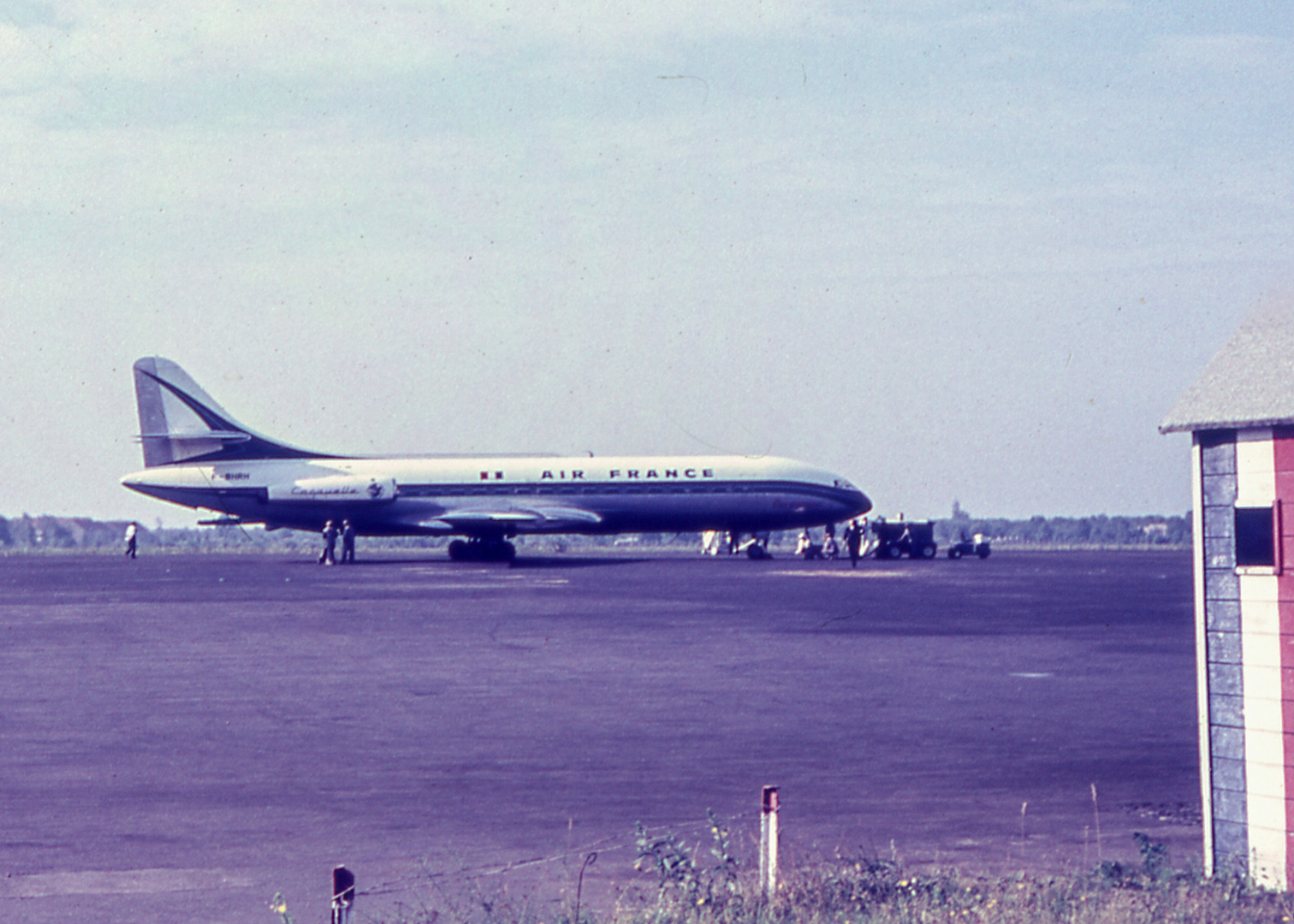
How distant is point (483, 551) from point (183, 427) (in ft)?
42.6

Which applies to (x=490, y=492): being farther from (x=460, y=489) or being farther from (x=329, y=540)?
(x=329, y=540)

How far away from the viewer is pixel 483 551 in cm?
5844

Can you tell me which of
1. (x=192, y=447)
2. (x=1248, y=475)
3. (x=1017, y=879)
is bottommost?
(x=1017, y=879)

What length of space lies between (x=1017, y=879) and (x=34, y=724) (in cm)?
1013

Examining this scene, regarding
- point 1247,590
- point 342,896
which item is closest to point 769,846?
point 342,896

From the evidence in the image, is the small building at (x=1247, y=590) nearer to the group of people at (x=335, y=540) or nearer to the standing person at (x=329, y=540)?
the group of people at (x=335, y=540)

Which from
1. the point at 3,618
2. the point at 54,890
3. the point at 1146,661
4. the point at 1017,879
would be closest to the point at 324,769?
the point at 54,890

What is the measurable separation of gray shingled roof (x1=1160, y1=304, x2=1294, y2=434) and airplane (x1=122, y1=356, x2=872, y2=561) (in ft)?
155

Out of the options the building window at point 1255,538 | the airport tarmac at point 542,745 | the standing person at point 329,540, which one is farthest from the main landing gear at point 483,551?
the building window at point 1255,538

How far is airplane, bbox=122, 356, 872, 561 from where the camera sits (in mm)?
57156

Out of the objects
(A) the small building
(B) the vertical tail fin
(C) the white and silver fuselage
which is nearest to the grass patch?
(A) the small building

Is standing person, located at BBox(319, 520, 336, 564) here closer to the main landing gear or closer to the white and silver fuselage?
the white and silver fuselage

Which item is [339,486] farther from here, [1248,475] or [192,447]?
[1248,475]

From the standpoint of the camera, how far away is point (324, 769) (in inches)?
472
